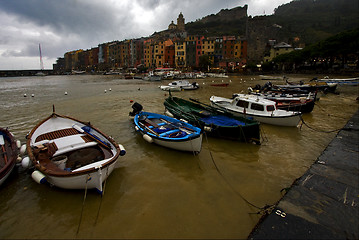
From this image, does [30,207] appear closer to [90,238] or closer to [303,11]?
[90,238]

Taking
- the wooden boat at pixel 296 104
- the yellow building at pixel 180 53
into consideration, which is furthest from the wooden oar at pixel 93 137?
the yellow building at pixel 180 53

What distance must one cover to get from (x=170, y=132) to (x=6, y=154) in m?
7.19

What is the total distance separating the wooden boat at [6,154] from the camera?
676cm

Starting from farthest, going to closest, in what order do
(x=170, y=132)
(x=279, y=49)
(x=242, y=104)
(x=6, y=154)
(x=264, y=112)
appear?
(x=279, y=49) → (x=242, y=104) → (x=264, y=112) → (x=170, y=132) → (x=6, y=154)

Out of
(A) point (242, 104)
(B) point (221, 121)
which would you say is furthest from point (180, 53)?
(B) point (221, 121)

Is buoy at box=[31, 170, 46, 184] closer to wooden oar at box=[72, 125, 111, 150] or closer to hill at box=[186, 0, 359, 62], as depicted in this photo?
wooden oar at box=[72, 125, 111, 150]

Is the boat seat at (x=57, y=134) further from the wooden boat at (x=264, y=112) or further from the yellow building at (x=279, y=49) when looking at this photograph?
the yellow building at (x=279, y=49)

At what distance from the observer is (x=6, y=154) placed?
777 cm

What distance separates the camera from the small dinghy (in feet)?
29.2

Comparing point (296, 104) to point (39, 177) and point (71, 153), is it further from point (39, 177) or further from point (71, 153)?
point (39, 177)

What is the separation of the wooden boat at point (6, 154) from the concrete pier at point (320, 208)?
826 cm

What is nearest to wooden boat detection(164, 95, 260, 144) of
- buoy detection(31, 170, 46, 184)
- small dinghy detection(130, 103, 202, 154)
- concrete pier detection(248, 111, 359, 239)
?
small dinghy detection(130, 103, 202, 154)

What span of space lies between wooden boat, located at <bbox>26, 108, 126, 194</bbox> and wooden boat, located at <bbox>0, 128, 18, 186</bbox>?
635 millimetres

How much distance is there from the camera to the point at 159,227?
5297 millimetres
